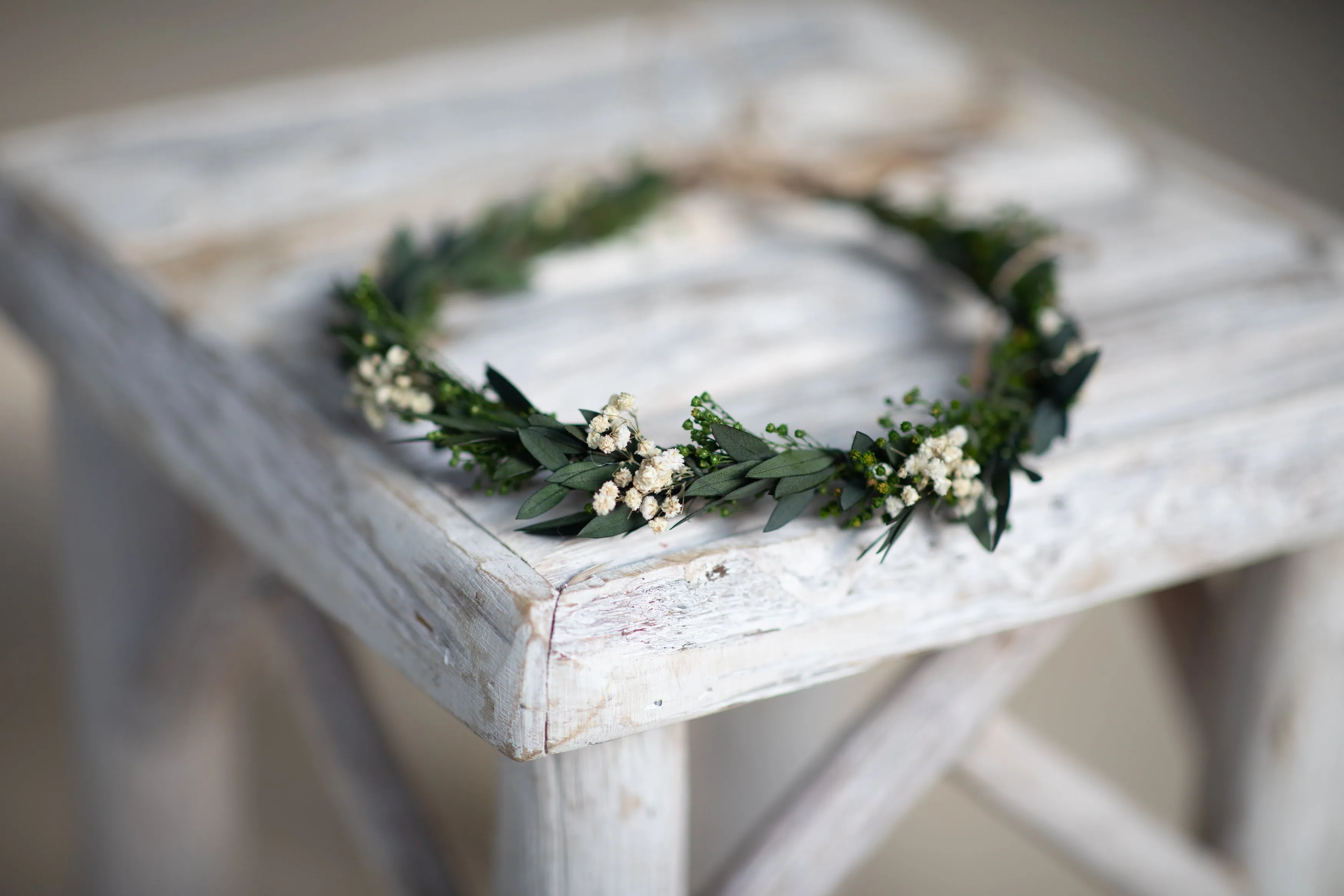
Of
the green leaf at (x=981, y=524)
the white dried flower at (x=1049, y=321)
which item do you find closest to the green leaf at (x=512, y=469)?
the green leaf at (x=981, y=524)

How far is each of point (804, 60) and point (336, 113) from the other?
0.47 metres

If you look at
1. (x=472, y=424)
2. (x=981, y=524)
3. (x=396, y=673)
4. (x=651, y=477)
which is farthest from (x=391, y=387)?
(x=396, y=673)

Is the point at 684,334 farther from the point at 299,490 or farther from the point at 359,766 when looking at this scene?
the point at 359,766

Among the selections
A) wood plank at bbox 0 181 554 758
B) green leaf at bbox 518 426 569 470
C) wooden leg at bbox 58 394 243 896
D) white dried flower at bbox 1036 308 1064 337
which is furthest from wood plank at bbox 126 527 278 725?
white dried flower at bbox 1036 308 1064 337

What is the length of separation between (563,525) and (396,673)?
1306 millimetres

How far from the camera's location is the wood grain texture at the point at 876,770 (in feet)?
2.90

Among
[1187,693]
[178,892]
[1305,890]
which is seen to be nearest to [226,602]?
[178,892]

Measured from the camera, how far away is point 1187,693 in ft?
3.58

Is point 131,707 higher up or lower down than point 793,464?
lower down

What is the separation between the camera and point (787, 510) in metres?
0.67

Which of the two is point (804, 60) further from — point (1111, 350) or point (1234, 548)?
point (1234, 548)

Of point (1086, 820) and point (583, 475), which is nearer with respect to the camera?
point (583, 475)

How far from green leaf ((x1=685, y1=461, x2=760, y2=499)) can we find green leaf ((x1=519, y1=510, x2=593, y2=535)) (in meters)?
0.05

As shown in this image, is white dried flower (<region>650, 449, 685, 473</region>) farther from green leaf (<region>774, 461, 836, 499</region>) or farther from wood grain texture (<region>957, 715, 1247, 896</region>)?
wood grain texture (<region>957, 715, 1247, 896</region>)
